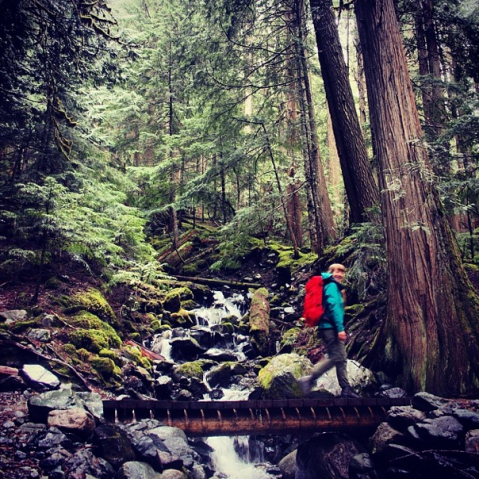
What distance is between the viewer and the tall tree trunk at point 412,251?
6.36 metres

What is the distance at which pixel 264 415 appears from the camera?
6.12 metres

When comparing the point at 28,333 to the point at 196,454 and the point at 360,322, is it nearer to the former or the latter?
the point at 196,454

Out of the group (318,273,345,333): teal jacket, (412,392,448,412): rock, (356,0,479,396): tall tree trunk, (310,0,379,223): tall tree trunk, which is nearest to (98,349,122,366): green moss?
(318,273,345,333): teal jacket

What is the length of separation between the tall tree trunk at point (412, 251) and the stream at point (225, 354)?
3.26 meters

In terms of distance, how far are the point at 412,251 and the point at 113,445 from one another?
5590 mm

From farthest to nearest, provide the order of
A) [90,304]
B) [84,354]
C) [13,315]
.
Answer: [90,304]
[13,315]
[84,354]

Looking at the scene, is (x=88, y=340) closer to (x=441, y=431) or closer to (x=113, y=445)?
(x=113, y=445)

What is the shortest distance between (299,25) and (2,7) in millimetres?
9515

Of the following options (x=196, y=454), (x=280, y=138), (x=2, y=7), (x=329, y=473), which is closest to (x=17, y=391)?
(x=196, y=454)

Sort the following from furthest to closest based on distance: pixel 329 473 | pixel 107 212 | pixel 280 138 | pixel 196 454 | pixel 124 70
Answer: pixel 280 138 < pixel 107 212 < pixel 124 70 < pixel 196 454 < pixel 329 473

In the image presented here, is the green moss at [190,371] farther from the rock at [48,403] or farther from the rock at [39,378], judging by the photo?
the rock at [48,403]

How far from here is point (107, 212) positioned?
10703mm

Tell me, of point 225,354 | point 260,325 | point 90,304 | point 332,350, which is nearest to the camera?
point 332,350

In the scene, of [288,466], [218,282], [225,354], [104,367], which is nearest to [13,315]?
[104,367]
